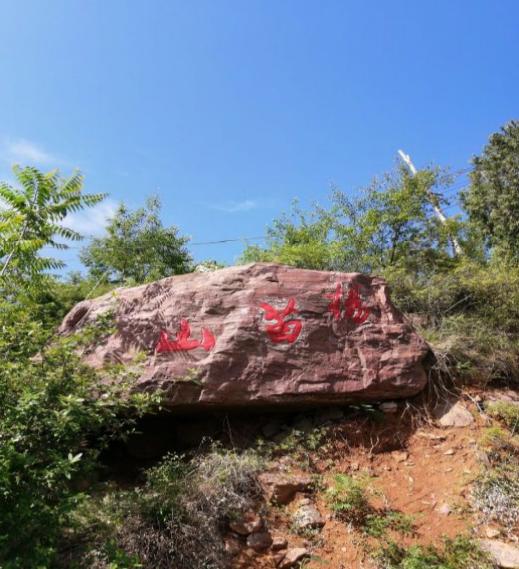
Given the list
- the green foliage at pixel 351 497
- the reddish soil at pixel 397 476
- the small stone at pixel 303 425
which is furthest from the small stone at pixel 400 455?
the small stone at pixel 303 425

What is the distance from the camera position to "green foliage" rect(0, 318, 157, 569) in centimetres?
234

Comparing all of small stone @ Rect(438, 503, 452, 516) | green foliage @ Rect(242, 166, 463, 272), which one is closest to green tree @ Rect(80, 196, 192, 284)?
green foliage @ Rect(242, 166, 463, 272)

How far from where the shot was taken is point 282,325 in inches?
186

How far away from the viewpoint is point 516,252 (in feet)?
33.8

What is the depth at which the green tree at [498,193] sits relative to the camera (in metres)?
10.6

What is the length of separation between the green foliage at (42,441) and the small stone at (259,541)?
1.41 meters

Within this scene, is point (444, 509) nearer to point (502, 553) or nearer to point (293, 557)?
point (502, 553)

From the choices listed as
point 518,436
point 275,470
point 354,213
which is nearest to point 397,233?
point 354,213

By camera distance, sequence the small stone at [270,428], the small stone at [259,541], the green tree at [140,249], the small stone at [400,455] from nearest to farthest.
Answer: the small stone at [259,541], the small stone at [400,455], the small stone at [270,428], the green tree at [140,249]

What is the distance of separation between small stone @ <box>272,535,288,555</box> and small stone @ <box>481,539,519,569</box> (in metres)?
1.57

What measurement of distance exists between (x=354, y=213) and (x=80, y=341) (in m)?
8.39

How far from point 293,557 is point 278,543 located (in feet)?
0.57

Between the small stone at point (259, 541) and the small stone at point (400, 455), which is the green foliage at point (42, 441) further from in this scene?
the small stone at point (400, 455)

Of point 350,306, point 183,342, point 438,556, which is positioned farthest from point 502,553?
point 183,342
